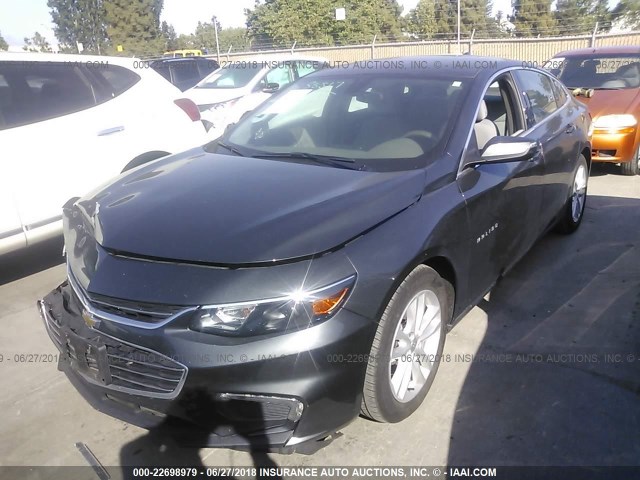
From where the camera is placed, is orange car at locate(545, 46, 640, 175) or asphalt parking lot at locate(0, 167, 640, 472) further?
orange car at locate(545, 46, 640, 175)

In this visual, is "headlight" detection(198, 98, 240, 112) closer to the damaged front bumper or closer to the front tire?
the front tire

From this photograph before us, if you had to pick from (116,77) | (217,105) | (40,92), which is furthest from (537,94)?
(217,105)

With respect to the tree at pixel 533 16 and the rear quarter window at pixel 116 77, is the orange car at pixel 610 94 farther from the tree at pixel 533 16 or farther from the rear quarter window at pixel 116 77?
the tree at pixel 533 16

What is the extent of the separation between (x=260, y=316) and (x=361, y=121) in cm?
171

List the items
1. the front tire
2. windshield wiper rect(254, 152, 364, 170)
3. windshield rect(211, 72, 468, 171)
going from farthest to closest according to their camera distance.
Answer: windshield rect(211, 72, 468, 171) → windshield wiper rect(254, 152, 364, 170) → the front tire

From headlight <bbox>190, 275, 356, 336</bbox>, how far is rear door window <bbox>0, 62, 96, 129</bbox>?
3047 millimetres

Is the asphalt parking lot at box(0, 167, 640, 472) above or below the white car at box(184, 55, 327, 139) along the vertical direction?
below

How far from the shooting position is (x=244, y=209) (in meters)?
2.53

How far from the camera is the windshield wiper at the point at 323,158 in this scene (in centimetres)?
299

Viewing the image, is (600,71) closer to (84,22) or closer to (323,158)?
(323,158)

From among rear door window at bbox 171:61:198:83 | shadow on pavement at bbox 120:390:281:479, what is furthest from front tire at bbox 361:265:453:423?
rear door window at bbox 171:61:198:83

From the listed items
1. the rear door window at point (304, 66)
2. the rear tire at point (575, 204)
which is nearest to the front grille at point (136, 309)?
the rear tire at point (575, 204)

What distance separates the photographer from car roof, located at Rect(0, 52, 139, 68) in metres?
4.42

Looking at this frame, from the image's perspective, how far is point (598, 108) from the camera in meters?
6.89
